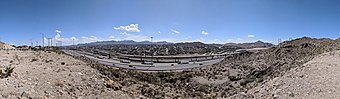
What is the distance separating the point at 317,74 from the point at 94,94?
15122 millimetres

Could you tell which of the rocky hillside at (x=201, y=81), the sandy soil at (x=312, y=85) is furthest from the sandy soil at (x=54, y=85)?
the sandy soil at (x=312, y=85)

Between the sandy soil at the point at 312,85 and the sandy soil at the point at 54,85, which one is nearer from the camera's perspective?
the sandy soil at the point at 54,85

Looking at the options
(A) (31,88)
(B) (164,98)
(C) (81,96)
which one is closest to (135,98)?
(B) (164,98)

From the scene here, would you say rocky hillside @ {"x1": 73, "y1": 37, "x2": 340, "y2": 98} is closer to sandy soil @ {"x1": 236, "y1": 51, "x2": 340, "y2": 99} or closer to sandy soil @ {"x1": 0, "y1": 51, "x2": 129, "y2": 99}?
sandy soil @ {"x1": 0, "y1": 51, "x2": 129, "y2": 99}

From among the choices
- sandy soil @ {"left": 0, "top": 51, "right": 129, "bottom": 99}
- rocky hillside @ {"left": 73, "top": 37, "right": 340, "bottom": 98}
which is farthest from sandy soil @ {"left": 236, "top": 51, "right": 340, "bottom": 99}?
sandy soil @ {"left": 0, "top": 51, "right": 129, "bottom": 99}

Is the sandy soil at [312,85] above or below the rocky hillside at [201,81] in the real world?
above

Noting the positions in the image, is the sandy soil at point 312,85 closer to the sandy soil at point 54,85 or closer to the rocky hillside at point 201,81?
the rocky hillside at point 201,81

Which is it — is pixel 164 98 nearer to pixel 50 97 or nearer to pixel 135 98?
pixel 135 98

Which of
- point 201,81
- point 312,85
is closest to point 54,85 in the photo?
point 312,85

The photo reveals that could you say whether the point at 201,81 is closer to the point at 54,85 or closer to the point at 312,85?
the point at 312,85

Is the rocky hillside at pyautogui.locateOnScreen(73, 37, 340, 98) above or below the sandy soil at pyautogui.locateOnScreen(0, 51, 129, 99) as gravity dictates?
below

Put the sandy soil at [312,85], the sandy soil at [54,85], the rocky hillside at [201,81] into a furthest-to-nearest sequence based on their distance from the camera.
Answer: the rocky hillside at [201,81], the sandy soil at [312,85], the sandy soil at [54,85]

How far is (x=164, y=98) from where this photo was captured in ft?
76.5

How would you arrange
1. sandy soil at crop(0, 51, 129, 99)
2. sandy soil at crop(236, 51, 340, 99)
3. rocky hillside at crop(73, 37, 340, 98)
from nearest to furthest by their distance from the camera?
sandy soil at crop(0, 51, 129, 99), sandy soil at crop(236, 51, 340, 99), rocky hillside at crop(73, 37, 340, 98)
